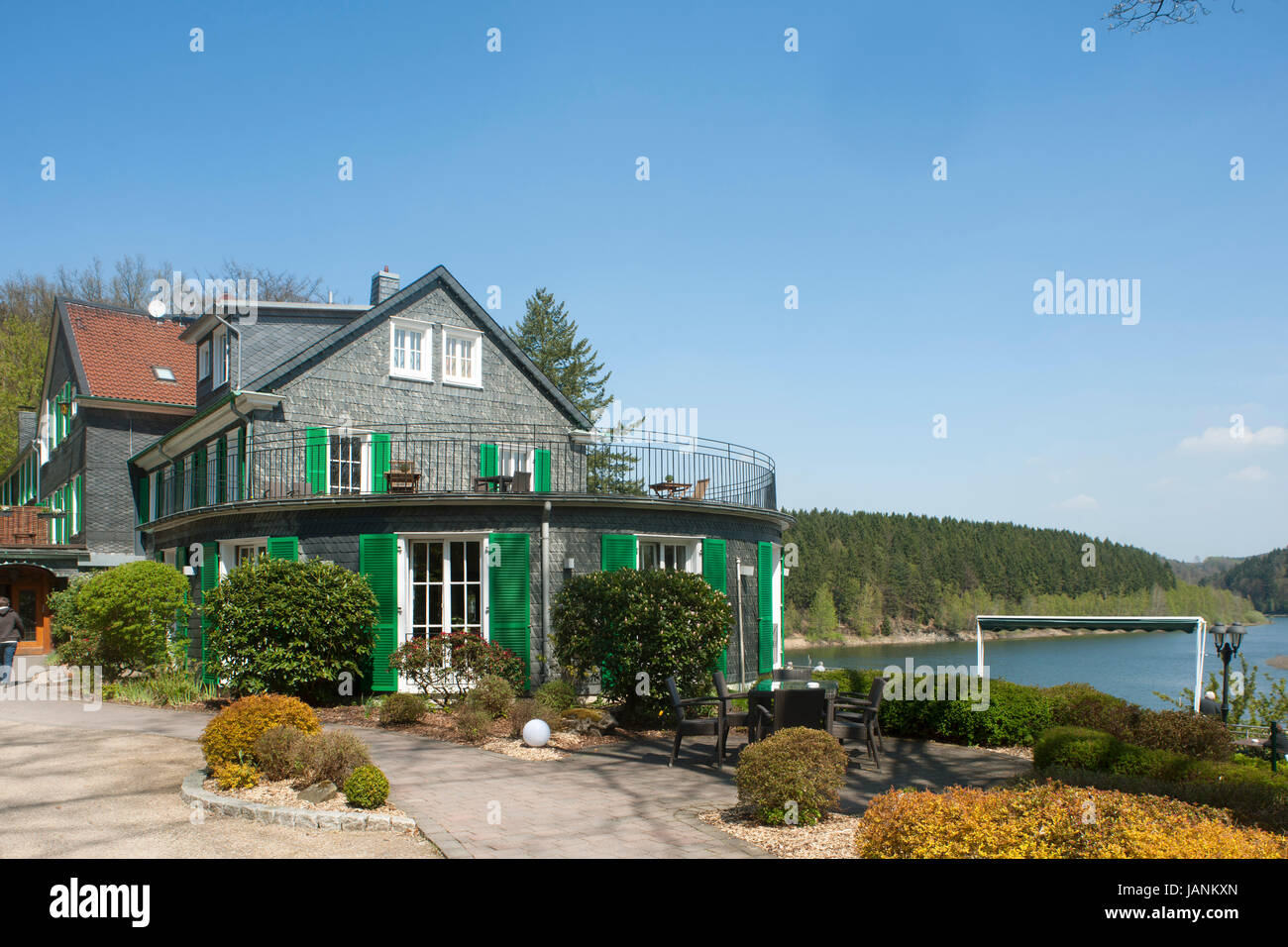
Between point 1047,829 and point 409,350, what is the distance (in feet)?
54.2

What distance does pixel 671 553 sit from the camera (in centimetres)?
1533

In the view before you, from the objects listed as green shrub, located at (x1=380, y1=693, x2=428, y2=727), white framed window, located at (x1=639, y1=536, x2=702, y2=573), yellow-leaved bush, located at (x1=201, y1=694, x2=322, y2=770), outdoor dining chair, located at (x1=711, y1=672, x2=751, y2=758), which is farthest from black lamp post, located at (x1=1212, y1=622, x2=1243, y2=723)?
yellow-leaved bush, located at (x1=201, y1=694, x2=322, y2=770)

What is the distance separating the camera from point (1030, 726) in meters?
10.4

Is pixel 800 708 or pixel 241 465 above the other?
pixel 241 465

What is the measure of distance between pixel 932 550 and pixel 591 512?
56100 mm

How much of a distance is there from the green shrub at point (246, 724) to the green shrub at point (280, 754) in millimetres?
111

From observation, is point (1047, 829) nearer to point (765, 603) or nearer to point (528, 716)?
point (528, 716)

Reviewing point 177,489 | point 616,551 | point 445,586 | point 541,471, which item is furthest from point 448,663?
point 177,489

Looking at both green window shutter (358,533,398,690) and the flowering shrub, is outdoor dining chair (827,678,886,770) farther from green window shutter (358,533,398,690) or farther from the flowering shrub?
green window shutter (358,533,398,690)

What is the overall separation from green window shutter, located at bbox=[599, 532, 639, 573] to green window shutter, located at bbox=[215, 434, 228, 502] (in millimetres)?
7664

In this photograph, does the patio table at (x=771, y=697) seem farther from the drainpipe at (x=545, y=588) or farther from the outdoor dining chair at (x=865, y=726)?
the drainpipe at (x=545, y=588)

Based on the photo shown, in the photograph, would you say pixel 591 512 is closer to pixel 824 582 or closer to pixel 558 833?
pixel 558 833

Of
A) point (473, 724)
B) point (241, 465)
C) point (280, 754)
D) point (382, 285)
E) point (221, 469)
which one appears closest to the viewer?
point (280, 754)
